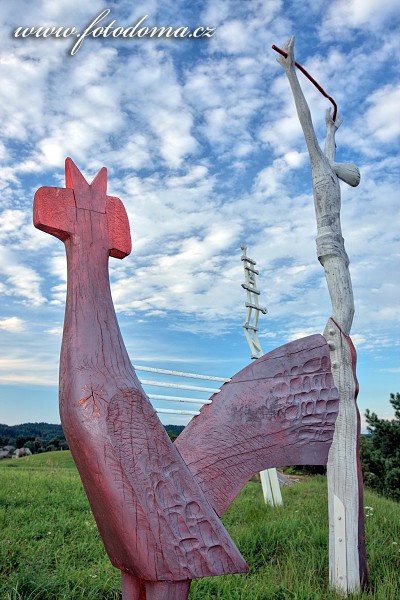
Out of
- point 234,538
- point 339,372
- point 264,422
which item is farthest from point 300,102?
point 234,538

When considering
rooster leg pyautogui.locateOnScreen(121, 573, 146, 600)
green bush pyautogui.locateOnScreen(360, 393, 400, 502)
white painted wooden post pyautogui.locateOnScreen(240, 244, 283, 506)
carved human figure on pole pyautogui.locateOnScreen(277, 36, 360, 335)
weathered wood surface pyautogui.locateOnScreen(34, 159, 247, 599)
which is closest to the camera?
weathered wood surface pyautogui.locateOnScreen(34, 159, 247, 599)

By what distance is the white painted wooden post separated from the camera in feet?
19.0

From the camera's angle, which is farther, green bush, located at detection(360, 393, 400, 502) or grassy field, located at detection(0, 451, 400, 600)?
green bush, located at detection(360, 393, 400, 502)

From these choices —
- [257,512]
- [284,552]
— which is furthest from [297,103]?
[257,512]

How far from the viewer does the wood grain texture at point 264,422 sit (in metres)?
2.20

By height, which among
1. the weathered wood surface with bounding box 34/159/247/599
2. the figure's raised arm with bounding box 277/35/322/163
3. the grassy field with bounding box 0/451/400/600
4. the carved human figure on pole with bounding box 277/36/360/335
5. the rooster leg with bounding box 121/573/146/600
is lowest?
the grassy field with bounding box 0/451/400/600

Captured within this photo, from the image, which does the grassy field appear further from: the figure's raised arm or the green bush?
the figure's raised arm

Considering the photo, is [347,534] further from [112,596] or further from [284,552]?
[112,596]

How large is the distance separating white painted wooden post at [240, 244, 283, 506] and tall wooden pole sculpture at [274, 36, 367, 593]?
93.6 inches

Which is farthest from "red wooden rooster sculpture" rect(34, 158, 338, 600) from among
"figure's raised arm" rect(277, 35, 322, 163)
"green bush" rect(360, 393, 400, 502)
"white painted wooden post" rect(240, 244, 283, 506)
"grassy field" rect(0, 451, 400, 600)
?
"green bush" rect(360, 393, 400, 502)

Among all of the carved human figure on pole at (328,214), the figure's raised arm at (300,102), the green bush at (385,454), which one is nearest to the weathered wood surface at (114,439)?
the carved human figure on pole at (328,214)

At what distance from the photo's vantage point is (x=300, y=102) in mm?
3793

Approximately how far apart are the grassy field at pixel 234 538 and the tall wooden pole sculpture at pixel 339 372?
22cm

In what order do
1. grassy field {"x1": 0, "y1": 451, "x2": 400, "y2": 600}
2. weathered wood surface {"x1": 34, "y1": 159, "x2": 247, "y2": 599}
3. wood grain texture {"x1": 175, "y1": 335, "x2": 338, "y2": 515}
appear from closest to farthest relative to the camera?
weathered wood surface {"x1": 34, "y1": 159, "x2": 247, "y2": 599} < wood grain texture {"x1": 175, "y1": 335, "x2": 338, "y2": 515} < grassy field {"x1": 0, "y1": 451, "x2": 400, "y2": 600}
